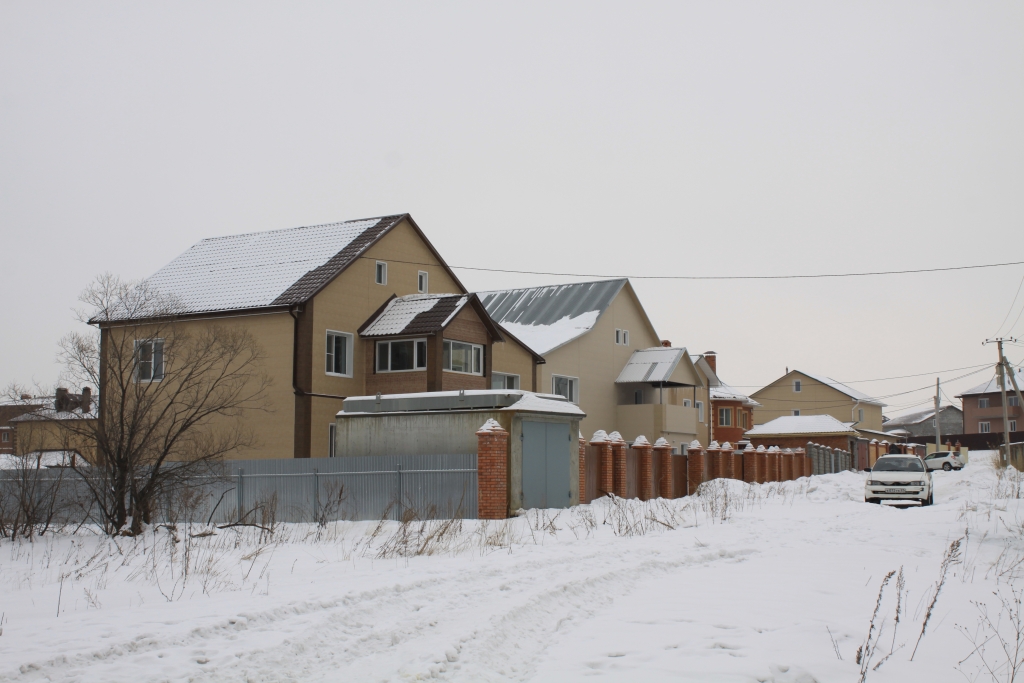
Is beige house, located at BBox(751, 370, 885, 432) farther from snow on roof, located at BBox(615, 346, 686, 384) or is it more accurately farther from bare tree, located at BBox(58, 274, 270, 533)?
bare tree, located at BBox(58, 274, 270, 533)

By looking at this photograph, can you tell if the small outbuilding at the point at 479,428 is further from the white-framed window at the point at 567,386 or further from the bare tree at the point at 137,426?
the white-framed window at the point at 567,386

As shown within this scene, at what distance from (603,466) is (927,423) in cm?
11248

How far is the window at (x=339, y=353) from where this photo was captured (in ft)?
102

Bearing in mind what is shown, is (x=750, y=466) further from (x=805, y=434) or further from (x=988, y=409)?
(x=988, y=409)

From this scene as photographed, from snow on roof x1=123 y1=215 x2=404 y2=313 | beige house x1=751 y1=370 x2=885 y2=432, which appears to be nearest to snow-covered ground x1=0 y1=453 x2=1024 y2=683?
snow on roof x1=123 y1=215 x2=404 y2=313

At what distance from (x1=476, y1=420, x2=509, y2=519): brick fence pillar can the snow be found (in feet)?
68.2

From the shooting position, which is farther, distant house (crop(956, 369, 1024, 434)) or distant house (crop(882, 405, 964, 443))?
distant house (crop(882, 405, 964, 443))

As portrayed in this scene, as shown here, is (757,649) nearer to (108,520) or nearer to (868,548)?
(868,548)

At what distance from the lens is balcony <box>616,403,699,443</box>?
151 ft

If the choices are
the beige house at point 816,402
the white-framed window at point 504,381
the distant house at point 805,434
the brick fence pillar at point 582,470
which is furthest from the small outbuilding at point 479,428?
the beige house at point 816,402

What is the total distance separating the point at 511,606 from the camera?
971 centimetres

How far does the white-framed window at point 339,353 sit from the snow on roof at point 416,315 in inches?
24.1

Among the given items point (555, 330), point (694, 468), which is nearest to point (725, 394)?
point (555, 330)

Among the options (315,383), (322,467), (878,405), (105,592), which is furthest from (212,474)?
(878,405)
